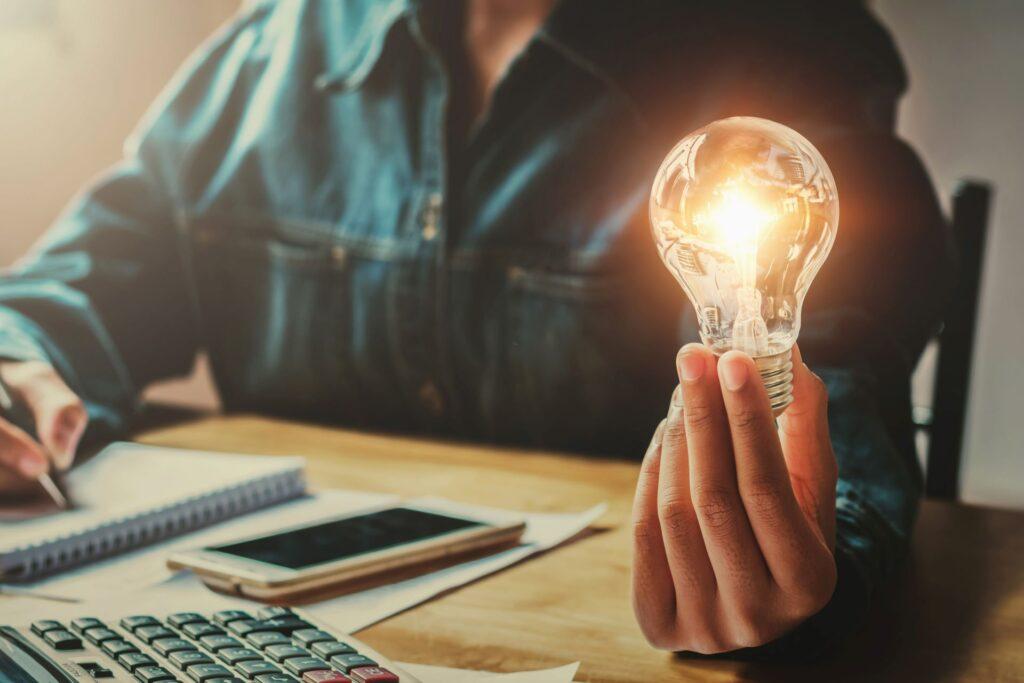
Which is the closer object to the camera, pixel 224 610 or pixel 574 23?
pixel 224 610

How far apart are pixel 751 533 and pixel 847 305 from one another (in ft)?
0.90

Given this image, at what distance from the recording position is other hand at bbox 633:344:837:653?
0.40 meters

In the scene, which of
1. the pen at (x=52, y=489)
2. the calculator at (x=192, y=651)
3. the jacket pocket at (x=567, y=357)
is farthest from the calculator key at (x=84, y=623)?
the jacket pocket at (x=567, y=357)

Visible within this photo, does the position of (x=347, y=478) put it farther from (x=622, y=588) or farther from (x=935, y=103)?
(x=935, y=103)

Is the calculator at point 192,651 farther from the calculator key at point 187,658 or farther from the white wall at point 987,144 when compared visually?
the white wall at point 987,144

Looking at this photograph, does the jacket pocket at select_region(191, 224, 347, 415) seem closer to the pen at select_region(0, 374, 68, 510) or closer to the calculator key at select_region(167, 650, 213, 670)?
the pen at select_region(0, 374, 68, 510)

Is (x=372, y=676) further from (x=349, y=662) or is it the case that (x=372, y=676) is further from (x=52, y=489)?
(x=52, y=489)

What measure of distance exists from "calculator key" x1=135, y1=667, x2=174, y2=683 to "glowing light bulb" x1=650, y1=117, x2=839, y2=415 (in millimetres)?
255

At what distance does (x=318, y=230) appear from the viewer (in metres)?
1.05

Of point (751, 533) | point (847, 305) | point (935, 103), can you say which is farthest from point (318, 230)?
point (935, 103)

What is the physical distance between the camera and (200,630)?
47cm

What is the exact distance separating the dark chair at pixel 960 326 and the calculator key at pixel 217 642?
60 cm

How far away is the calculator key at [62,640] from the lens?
45cm

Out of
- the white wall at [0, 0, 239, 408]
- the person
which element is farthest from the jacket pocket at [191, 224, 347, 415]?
the white wall at [0, 0, 239, 408]
